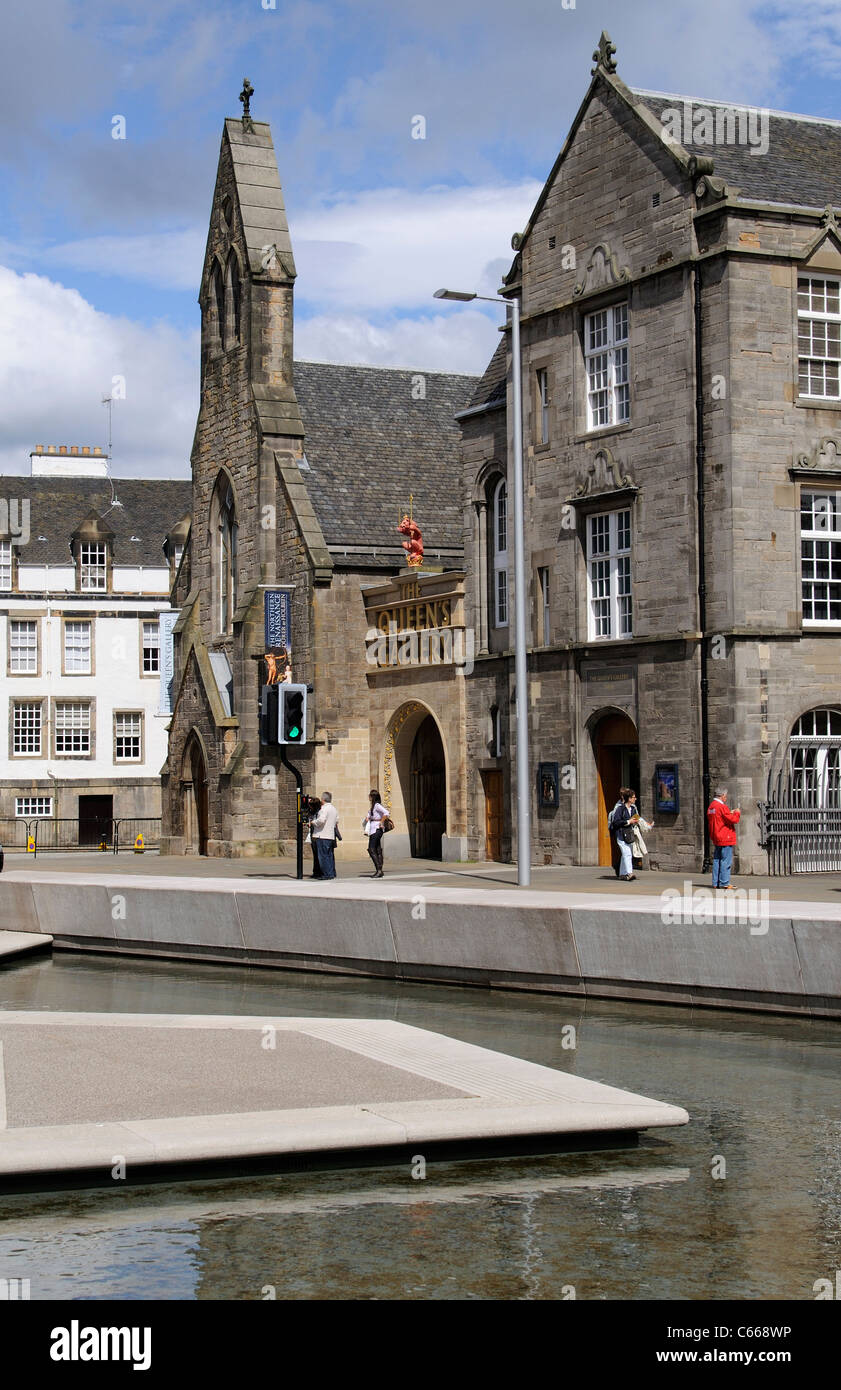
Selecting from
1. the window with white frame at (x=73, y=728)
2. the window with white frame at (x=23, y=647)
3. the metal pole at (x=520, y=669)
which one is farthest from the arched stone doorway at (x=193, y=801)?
the window with white frame at (x=23, y=647)

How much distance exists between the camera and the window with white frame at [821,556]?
29.0 m

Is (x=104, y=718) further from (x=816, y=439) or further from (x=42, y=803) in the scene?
(x=816, y=439)

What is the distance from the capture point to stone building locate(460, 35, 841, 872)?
93.1 ft

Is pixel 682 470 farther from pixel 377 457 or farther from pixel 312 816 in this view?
pixel 377 457

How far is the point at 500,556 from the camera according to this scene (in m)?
36.5

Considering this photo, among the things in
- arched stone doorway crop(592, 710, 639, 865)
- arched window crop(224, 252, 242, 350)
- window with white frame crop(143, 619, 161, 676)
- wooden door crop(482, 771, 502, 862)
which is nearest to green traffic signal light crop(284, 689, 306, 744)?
arched stone doorway crop(592, 710, 639, 865)

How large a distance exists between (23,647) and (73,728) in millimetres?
3716

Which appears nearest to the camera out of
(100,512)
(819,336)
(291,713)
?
(291,713)

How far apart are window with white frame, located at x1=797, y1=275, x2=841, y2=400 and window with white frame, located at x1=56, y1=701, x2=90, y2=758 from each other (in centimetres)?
4555

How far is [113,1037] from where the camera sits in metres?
14.1

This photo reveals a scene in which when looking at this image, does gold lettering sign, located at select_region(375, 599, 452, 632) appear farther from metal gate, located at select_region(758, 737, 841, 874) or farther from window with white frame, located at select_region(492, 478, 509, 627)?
metal gate, located at select_region(758, 737, 841, 874)

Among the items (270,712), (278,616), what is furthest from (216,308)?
(270,712)
